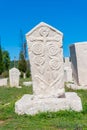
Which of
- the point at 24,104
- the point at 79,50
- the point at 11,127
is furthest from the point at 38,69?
the point at 79,50

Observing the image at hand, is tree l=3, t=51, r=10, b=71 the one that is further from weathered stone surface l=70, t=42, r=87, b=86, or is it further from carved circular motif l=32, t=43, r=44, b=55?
carved circular motif l=32, t=43, r=44, b=55

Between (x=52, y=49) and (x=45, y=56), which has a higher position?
(x=52, y=49)

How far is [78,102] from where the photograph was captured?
7.97m

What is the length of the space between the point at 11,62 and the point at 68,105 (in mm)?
59917

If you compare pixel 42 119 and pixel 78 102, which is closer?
pixel 42 119

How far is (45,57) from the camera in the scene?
849 cm

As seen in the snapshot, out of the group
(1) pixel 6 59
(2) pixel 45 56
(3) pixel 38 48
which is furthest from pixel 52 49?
(1) pixel 6 59

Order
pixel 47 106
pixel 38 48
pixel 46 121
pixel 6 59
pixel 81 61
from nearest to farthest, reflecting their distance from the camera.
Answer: pixel 46 121, pixel 47 106, pixel 38 48, pixel 81 61, pixel 6 59

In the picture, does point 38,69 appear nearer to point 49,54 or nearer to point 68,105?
point 49,54

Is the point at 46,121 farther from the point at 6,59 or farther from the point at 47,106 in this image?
the point at 6,59

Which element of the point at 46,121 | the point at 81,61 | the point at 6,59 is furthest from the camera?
the point at 6,59

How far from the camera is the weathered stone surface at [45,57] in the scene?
27.9 ft

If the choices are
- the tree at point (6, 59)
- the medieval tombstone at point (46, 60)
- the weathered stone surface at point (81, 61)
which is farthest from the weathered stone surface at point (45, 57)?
the tree at point (6, 59)

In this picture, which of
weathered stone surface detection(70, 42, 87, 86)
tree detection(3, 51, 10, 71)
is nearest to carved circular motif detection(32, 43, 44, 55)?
weathered stone surface detection(70, 42, 87, 86)
